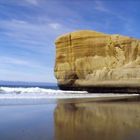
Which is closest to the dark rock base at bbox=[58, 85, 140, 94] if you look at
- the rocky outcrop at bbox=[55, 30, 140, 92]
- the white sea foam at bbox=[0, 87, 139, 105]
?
the rocky outcrop at bbox=[55, 30, 140, 92]

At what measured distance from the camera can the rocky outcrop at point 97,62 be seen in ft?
125

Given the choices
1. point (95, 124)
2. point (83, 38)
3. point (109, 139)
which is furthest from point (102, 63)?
point (109, 139)

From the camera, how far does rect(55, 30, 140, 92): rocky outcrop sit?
38.1 m

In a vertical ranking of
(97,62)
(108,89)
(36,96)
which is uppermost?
(97,62)

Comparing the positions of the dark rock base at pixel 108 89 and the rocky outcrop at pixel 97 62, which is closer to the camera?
the dark rock base at pixel 108 89

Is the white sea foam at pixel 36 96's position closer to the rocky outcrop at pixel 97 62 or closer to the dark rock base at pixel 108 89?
the dark rock base at pixel 108 89

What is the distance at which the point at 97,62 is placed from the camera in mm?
42625

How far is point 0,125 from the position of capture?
9938 millimetres

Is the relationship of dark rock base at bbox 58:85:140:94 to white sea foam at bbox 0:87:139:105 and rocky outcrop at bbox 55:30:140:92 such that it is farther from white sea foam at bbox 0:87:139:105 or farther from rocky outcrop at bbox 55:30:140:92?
white sea foam at bbox 0:87:139:105

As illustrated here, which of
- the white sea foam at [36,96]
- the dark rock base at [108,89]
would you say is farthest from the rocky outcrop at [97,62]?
the white sea foam at [36,96]

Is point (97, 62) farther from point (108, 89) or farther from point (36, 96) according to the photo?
point (36, 96)

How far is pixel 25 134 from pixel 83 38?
36362mm

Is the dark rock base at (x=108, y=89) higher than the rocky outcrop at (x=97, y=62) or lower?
lower

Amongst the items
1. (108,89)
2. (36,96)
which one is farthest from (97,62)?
(36,96)
